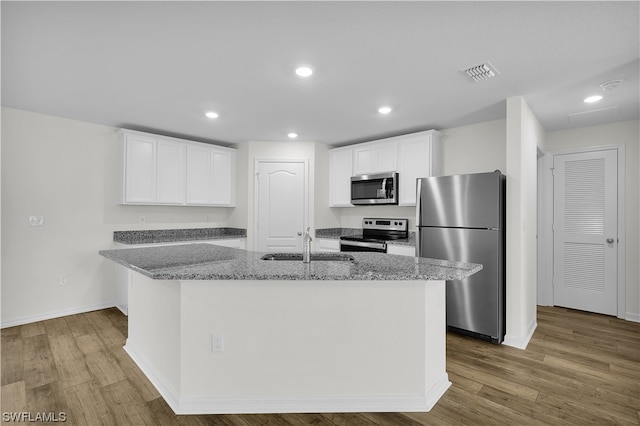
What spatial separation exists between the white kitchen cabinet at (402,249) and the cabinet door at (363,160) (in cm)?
121

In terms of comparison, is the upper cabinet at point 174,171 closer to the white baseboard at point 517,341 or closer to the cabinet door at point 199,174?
the cabinet door at point 199,174

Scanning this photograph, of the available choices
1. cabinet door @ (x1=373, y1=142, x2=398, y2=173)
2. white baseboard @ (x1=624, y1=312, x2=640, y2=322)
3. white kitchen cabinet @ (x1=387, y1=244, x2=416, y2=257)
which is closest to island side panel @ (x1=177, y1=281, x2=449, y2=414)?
white kitchen cabinet @ (x1=387, y1=244, x2=416, y2=257)

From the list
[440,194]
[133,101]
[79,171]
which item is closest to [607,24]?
[440,194]

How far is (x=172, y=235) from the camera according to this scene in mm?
4730

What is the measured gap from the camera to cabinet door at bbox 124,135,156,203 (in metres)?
4.11

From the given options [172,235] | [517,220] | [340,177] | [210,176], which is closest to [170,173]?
[210,176]

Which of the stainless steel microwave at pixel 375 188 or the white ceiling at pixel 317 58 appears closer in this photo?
the white ceiling at pixel 317 58

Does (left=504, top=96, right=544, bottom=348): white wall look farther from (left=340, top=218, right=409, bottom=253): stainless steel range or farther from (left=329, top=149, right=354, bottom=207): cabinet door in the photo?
(left=329, top=149, right=354, bottom=207): cabinet door

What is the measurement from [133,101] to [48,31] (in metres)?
1.24

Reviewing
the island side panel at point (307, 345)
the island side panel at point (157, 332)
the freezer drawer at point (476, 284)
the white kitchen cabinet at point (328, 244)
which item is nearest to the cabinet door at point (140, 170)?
the island side panel at point (157, 332)

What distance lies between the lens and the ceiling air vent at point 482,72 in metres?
2.44

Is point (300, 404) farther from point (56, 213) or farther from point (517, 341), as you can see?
point (56, 213)

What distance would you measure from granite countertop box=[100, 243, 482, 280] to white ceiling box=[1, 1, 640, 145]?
4.83 ft

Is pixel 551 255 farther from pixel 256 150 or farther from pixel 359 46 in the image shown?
pixel 256 150
